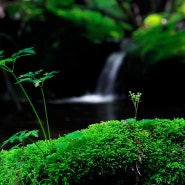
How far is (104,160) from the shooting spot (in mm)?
Result: 2658

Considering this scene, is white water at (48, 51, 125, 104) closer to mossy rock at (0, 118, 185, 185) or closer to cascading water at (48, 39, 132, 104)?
cascading water at (48, 39, 132, 104)

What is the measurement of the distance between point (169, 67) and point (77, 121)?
404 cm

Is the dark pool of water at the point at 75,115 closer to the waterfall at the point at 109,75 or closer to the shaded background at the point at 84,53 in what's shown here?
the shaded background at the point at 84,53

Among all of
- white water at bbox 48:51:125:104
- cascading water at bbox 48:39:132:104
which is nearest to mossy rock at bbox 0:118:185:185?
cascading water at bbox 48:39:132:104

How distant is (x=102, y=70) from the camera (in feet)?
46.2

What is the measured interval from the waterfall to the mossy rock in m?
10.2

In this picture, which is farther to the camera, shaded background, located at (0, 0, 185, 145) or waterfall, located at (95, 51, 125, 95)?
waterfall, located at (95, 51, 125, 95)

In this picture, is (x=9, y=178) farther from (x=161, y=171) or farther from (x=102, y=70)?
(x=102, y=70)

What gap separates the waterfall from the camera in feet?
43.4

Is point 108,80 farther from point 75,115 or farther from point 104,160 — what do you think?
point 104,160

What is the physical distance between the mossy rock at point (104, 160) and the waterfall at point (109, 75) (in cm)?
1021

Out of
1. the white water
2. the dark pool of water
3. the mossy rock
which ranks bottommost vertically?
the mossy rock

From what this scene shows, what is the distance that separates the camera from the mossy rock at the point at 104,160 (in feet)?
8.52

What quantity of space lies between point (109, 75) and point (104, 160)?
35.9 feet
